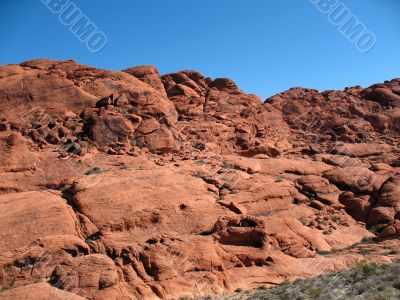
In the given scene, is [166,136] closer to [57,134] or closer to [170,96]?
[57,134]

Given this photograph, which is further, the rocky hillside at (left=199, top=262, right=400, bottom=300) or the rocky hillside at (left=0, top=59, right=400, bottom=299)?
the rocky hillside at (left=0, top=59, right=400, bottom=299)

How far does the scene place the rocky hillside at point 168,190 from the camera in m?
16.3

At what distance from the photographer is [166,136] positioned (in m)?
27.9

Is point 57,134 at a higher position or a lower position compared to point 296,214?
higher

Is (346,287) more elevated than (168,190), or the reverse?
(168,190)

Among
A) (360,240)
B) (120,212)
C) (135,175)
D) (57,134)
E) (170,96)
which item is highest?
(170,96)

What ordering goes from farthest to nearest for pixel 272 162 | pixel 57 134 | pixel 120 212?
pixel 272 162
pixel 57 134
pixel 120 212

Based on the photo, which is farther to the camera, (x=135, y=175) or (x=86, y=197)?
(x=135, y=175)

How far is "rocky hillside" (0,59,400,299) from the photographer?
53.5 feet

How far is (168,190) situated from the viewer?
21172 millimetres

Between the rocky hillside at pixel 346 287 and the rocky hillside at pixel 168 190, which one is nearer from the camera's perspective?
the rocky hillside at pixel 346 287

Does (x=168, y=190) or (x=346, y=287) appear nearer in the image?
(x=346, y=287)

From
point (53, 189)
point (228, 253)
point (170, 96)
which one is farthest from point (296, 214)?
point (170, 96)

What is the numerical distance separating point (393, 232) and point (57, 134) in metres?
20.3
